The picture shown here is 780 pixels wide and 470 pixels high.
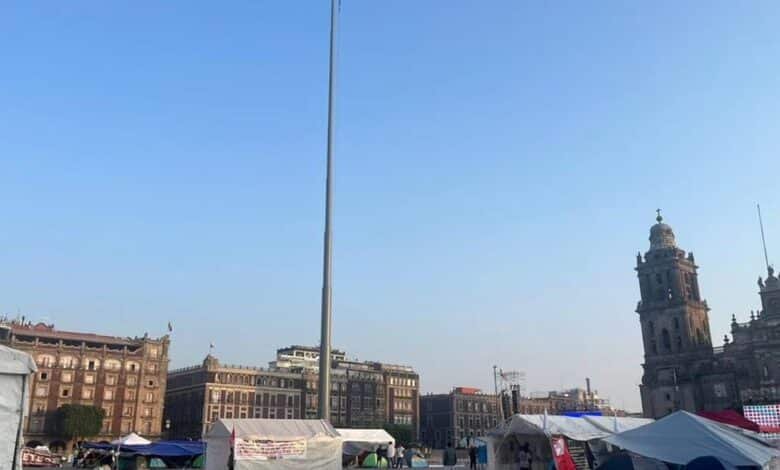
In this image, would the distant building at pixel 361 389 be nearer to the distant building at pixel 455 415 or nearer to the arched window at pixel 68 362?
the distant building at pixel 455 415

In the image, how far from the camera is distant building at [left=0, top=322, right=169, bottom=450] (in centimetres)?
8150

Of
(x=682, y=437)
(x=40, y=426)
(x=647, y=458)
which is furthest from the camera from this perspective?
(x=40, y=426)

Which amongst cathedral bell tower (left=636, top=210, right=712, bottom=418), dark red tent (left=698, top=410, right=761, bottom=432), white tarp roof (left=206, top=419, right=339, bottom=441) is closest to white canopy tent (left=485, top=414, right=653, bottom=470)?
dark red tent (left=698, top=410, right=761, bottom=432)

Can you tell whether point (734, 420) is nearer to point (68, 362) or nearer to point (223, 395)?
point (68, 362)

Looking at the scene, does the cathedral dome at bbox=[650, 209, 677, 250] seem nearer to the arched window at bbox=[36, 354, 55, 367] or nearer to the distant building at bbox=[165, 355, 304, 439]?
the distant building at bbox=[165, 355, 304, 439]

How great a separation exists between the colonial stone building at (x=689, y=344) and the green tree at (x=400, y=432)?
36.3 meters

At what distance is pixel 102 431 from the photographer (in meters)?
84.4

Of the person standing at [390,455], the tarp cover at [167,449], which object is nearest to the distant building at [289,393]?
the person standing at [390,455]

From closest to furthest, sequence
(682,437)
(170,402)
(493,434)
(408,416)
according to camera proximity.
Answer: (682,437) < (493,434) < (170,402) < (408,416)

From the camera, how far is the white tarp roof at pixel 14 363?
8.19m

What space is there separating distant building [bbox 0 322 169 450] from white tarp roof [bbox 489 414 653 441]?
238 ft

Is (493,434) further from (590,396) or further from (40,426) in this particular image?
(590,396)

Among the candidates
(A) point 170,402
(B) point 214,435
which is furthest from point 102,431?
(B) point 214,435

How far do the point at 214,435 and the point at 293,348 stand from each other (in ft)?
321
